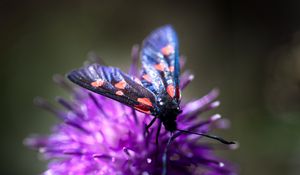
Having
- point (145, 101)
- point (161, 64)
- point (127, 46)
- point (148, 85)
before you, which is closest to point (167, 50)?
point (161, 64)

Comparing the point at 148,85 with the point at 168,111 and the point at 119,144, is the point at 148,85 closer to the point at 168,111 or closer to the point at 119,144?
the point at 168,111

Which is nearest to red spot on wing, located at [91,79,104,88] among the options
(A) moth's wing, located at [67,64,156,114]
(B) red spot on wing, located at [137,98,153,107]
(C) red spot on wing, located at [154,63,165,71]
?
(A) moth's wing, located at [67,64,156,114]

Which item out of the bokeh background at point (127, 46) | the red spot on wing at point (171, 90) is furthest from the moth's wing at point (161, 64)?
the bokeh background at point (127, 46)

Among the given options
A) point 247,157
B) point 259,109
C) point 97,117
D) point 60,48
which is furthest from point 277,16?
Result: point 97,117

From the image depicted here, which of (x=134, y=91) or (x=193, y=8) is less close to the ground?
(x=193, y=8)

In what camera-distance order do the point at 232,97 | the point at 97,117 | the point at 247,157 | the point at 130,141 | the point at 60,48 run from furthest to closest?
the point at 60,48, the point at 232,97, the point at 247,157, the point at 97,117, the point at 130,141

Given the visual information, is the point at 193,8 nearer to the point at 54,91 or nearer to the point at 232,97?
the point at 232,97
